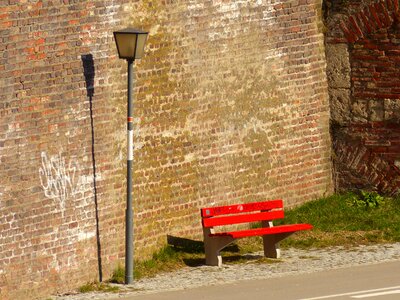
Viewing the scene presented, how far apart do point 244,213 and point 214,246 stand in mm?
944

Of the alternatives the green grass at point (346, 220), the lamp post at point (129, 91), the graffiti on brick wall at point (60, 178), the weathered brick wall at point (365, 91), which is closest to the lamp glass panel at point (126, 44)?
the lamp post at point (129, 91)

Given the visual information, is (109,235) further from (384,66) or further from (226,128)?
(384,66)

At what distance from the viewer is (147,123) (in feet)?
60.2

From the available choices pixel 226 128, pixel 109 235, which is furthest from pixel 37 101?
pixel 226 128

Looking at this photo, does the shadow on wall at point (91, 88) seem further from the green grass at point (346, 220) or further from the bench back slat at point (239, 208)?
the green grass at point (346, 220)

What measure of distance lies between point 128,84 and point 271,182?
3521mm

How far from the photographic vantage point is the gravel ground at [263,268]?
56.1ft

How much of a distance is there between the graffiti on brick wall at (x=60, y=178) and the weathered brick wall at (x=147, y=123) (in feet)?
0.05

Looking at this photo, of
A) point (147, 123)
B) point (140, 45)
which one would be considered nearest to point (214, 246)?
point (147, 123)

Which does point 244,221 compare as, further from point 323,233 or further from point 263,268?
point 323,233

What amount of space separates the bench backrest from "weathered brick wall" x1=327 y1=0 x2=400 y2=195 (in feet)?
6.89

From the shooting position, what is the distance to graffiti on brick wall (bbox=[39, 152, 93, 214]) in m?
16.9

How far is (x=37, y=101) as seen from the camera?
1675cm

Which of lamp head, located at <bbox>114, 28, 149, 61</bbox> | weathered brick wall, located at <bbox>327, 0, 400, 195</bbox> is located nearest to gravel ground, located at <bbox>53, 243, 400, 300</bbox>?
weathered brick wall, located at <bbox>327, 0, 400, 195</bbox>
